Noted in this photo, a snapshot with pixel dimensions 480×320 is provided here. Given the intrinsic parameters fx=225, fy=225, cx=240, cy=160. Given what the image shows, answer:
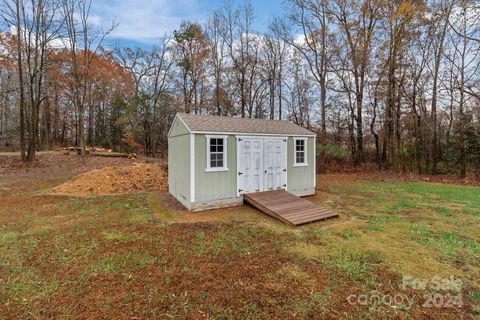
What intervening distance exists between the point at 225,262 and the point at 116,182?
786 cm

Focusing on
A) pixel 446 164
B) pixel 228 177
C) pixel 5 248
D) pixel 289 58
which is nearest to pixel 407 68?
pixel 446 164

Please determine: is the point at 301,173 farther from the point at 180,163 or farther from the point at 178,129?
the point at 178,129

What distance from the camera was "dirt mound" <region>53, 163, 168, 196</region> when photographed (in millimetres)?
8758

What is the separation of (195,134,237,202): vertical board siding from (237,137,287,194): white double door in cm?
20

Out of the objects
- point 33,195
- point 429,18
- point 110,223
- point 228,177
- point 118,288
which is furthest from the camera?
point 429,18

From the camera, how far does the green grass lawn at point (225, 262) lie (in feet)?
8.52

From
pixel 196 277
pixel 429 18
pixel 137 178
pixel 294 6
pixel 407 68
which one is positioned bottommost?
pixel 196 277

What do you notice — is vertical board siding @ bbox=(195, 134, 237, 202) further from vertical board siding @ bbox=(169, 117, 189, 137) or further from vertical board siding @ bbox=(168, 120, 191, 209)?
vertical board siding @ bbox=(169, 117, 189, 137)

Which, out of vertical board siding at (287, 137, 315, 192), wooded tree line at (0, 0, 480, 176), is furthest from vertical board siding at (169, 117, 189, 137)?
wooded tree line at (0, 0, 480, 176)

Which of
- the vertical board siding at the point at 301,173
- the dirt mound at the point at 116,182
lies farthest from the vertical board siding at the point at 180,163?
the vertical board siding at the point at 301,173

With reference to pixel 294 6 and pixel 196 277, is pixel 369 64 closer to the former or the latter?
pixel 294 6

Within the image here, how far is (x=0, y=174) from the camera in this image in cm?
1136

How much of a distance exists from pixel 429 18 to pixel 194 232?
17905 millimetres

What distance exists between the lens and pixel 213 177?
264 inches
